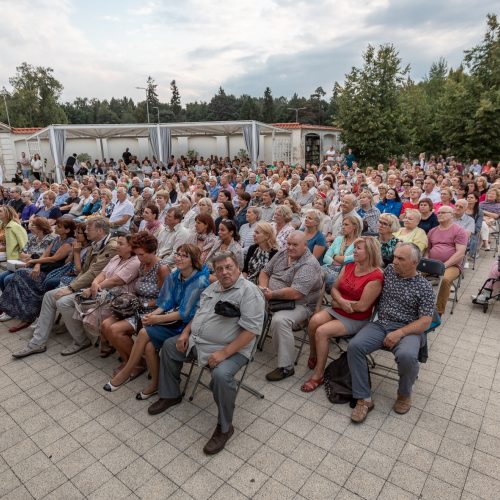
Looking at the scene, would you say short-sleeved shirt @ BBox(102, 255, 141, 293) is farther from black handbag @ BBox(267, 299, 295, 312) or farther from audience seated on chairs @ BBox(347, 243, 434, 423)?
audience seated on chairs @ BBox(347, 243, 434, 423)

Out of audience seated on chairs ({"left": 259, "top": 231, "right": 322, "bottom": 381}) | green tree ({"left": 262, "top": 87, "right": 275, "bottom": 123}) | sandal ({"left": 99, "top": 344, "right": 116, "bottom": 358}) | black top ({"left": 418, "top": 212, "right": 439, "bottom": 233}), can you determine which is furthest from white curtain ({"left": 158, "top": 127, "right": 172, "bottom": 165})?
green tree ({"left": 262, "top": 87, "right": 275, "bottom": 123})

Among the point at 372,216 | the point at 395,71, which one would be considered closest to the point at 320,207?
the point at 372,216

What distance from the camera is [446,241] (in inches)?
182

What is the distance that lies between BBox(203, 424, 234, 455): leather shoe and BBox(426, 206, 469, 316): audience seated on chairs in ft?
10.5

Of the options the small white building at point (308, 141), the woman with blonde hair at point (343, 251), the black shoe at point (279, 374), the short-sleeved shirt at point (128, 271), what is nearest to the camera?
the black shoe at point (279, 374)

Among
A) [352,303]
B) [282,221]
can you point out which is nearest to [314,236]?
[282,221]

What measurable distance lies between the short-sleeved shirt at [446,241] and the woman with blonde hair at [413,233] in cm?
14

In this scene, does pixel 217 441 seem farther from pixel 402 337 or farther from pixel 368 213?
pixel 368 213

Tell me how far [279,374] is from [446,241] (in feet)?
9.38

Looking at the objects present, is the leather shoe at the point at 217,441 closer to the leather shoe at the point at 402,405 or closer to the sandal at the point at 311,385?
the sandal at the point at 311,385

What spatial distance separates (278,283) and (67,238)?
2908 millimetres

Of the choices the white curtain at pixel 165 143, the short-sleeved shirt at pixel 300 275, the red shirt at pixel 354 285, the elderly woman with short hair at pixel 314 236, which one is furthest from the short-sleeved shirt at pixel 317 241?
the white curtain at pixel 165 143

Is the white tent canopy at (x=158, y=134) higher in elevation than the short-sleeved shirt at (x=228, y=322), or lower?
higher

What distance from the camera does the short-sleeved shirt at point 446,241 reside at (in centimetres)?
454
